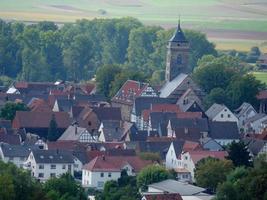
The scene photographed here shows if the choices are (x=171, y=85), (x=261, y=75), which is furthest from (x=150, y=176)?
(x=261, y=75)

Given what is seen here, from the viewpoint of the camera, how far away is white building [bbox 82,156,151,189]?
208ft

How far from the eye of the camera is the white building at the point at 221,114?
78.3 m

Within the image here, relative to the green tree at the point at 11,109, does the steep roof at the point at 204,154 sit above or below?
below

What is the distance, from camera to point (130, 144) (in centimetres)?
6938

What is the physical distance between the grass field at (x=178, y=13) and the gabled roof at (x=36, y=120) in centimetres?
5412

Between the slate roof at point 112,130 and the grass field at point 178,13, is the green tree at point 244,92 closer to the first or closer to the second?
the slate roof at point 112,130

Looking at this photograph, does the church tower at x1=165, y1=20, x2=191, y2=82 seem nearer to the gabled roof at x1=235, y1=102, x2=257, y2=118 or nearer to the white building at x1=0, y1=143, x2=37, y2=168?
the gabled roof at x1=235, y1=102, x2=257, y2=118

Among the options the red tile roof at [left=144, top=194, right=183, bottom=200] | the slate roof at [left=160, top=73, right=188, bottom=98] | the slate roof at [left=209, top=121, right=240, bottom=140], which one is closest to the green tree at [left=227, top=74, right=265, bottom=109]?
the slate roof at [left=160, top=73, right=188, bottom=98]

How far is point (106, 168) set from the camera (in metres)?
63.6

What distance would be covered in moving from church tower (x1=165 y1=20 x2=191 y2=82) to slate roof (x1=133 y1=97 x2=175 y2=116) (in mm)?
6697

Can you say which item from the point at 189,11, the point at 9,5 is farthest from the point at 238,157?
the point at 9,5

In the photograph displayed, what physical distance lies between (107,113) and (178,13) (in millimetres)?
81116

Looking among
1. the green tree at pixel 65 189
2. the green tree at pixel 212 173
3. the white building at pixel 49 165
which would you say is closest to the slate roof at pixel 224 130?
the white building at pixel 49 165

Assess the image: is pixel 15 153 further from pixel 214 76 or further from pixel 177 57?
pixel 177 57
